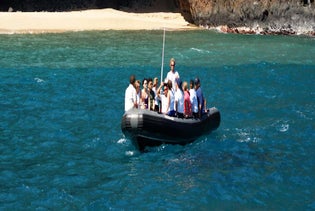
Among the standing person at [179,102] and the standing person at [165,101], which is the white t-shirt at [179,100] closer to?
the standing person at [179,102]

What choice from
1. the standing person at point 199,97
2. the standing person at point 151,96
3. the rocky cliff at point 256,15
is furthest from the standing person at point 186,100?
the rocky cliff at point 256,15

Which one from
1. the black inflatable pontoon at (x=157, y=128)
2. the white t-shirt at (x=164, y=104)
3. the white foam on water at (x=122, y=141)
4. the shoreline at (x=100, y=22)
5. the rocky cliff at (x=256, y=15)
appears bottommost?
the white foam on water at (x=122, y=141)

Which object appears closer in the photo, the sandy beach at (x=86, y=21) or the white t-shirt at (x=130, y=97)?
the white t-shirt at (x=130, y=97)

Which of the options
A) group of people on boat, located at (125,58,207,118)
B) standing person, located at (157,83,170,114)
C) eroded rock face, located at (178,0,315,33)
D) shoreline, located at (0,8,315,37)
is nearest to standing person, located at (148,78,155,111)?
group of people on boat, located at (125,58,207,118)

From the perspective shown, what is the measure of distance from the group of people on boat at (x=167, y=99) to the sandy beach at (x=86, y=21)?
2799cm

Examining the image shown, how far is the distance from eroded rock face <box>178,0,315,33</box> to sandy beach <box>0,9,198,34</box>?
2213 millimetres

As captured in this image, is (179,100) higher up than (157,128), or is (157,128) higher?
(179,100)

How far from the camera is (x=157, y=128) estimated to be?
52.3ft

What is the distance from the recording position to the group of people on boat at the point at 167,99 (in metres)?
16.4

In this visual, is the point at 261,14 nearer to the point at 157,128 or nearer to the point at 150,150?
the point at 150,150

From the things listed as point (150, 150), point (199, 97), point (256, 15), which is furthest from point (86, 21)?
point (150, 150)

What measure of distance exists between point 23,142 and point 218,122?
630cm

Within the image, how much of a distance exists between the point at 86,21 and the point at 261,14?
49.2ft

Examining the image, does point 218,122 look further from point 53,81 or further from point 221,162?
point 53,81
